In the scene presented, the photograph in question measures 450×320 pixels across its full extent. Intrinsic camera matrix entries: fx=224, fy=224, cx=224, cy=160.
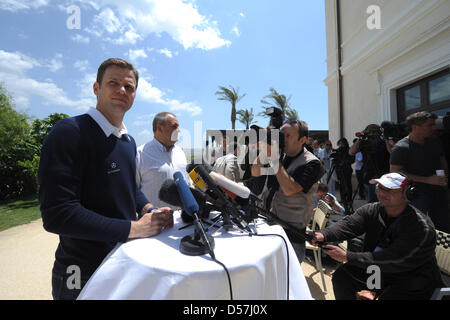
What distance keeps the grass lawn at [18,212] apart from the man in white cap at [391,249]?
25.9 feet

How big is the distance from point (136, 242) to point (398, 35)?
28.2ft

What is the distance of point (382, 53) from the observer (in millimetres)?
7223

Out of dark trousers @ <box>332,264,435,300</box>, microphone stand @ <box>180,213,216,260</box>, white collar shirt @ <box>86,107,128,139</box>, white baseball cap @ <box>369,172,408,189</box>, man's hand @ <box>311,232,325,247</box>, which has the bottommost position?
dark trousers @ <box>332,264,435,300</box>

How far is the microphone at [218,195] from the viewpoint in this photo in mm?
1155

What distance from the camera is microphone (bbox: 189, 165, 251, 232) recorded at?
1.16m

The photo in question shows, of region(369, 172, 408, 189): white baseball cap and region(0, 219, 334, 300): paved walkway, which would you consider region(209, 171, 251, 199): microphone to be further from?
region(0, 219, 334, 300): paved walkway

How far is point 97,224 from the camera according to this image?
3.01 ft

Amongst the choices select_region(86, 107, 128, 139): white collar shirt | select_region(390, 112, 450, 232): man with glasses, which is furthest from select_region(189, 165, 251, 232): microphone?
select_region(390, 112, 450, 232): man with glasses

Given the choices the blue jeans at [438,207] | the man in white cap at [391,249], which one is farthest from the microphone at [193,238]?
the blue jeans at [438,207]

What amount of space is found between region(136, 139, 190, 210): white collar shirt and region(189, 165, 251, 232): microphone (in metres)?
1.01

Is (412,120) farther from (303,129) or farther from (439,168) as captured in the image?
(303,129)

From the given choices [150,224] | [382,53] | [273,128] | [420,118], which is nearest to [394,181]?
[273,128]
